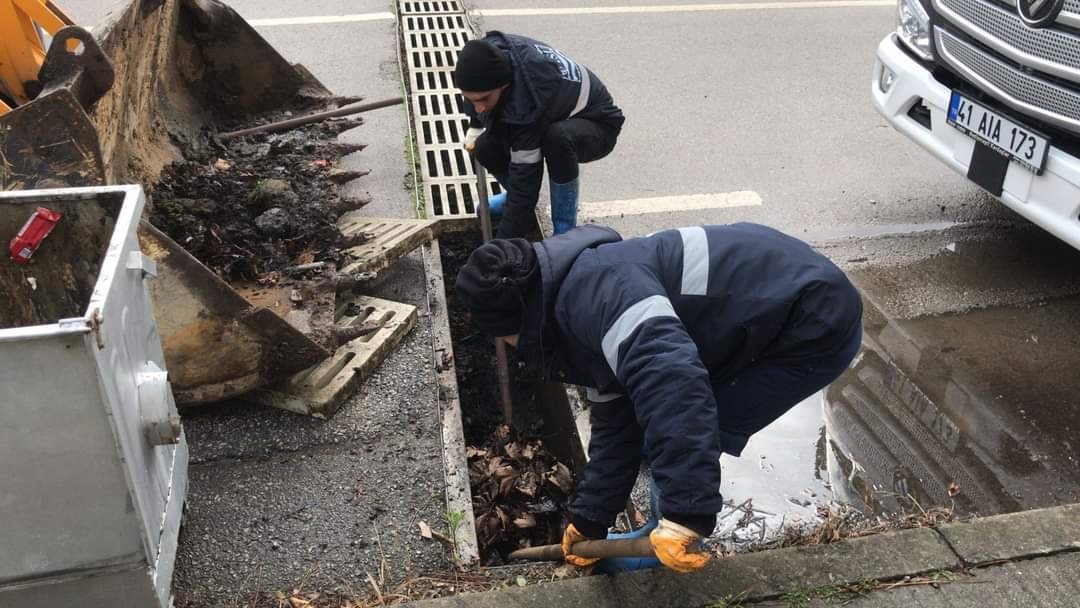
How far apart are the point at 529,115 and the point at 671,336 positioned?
1.98 metres

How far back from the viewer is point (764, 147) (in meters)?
5.85

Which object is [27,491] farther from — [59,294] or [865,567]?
[865,567]

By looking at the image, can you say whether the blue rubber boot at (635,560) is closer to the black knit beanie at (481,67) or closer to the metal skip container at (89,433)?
the metal skip container at (89,433)

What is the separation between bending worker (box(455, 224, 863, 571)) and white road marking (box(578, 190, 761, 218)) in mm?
2419

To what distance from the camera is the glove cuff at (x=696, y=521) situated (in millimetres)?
2193

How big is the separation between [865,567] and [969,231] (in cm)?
287

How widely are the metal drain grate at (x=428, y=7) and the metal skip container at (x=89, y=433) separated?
549 cm

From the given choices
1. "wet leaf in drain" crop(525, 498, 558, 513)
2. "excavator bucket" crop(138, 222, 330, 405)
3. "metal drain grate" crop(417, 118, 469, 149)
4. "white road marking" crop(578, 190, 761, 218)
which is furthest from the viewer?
"metal drain grate" crop(417, 118, 469, 149)

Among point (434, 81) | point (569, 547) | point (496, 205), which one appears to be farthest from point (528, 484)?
point (434, 81)

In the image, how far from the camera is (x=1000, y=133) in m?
3.96

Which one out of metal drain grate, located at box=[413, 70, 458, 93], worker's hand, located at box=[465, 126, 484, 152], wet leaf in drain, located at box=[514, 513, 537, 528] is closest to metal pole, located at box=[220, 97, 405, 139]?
metal drain grate, located at box=[413, 70, 458, 93]

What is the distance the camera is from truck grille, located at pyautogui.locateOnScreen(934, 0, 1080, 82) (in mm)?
3625

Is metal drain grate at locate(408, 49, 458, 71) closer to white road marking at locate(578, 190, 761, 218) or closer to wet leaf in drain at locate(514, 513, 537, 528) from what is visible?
white road marking at locate(578, 190, 761, 218)

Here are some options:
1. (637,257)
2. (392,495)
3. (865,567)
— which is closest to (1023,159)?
(865,567)
